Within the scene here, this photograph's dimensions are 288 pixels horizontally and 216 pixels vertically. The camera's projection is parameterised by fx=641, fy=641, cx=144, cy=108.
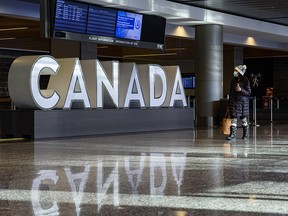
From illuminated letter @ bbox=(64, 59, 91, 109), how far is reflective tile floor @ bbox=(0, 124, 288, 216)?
3.66m

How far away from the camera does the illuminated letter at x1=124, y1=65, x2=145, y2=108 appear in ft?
64.2

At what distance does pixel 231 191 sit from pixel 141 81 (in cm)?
1369

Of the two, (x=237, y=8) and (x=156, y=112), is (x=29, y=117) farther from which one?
(x=237, y=8)

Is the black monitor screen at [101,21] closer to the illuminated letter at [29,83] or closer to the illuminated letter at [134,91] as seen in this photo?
the illuminated letter at [134,91]

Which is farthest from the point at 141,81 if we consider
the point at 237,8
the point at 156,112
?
the point at 237,8

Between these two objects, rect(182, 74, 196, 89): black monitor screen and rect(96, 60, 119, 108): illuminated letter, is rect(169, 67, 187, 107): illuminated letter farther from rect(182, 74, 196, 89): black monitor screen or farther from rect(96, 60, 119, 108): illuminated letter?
rect(182, 74, 196, 89): black monitor screen

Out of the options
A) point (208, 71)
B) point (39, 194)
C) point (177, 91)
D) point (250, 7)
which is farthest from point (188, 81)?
point (39, 194)

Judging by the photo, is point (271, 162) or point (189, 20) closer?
point (271, 162)

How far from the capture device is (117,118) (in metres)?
19.1

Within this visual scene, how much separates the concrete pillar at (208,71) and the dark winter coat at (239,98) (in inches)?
320

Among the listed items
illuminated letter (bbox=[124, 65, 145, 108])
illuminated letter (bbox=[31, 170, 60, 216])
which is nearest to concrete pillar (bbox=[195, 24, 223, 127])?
illuminated letter (bbox=[124, 65, 145, 108])

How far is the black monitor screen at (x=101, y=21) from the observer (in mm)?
18533

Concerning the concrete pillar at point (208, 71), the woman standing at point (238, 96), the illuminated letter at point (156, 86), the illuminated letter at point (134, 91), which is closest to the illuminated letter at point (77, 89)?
the illuminated letter at point (134, 91)

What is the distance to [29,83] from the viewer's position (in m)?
16.1
